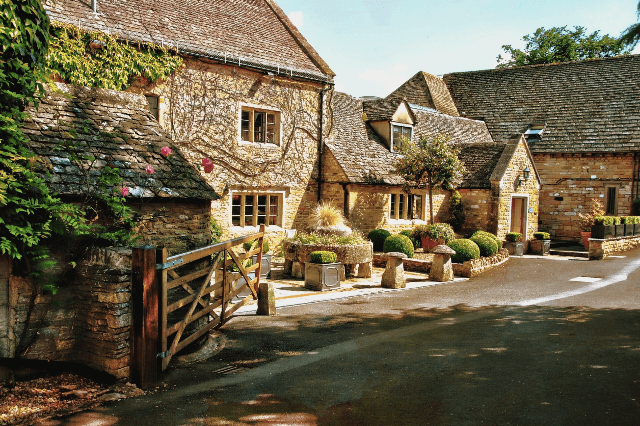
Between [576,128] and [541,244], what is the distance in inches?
333

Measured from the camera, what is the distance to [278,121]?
18.0 metres

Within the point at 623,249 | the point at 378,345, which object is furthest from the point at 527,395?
the point at 623,249

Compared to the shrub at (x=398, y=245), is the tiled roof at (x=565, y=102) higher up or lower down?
higher up

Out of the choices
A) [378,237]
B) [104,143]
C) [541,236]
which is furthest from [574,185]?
[104,143]

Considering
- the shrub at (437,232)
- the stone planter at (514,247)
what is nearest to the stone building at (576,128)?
the stone planter at (514,247)

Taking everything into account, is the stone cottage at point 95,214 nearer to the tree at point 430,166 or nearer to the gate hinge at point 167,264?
the gate hinge at point 167,264

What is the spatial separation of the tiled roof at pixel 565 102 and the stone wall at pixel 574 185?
2.03ft

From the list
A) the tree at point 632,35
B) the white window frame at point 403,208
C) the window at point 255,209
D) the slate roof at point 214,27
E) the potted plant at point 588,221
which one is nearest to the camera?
the tree at point 632,35

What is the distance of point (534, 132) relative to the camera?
2827 centimetres

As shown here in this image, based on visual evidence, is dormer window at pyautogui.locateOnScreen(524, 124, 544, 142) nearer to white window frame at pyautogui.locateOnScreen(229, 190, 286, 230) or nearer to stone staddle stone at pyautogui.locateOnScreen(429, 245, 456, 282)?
stone staddle stone at pyautogui.locateOnScreen(429, 245, 456, 282)

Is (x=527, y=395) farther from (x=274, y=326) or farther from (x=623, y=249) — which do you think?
Answer: (x=623, y=249)

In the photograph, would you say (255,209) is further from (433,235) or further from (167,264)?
(167,264)

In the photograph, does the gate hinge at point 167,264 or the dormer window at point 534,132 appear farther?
the dormer window at point 534,132

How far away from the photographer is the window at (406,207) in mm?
21156
